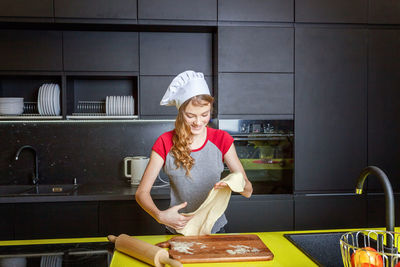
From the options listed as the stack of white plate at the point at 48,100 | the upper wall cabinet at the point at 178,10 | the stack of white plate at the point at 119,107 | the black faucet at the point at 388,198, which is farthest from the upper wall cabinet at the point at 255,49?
the black faucet at the point at 388,198

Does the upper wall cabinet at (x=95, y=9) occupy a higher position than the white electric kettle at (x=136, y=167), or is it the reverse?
the upper wall cabinet at (x=95, y=9)

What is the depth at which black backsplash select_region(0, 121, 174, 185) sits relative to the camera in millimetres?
3055

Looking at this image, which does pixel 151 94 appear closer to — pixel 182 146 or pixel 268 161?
pixel 268 161

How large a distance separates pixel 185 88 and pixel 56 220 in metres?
1.53

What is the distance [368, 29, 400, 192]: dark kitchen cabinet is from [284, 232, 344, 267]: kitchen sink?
1.55m

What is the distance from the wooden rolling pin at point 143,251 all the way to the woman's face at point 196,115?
566 mm

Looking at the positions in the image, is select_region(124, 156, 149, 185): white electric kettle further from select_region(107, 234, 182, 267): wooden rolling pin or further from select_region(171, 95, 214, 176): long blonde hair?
select_region(107, 234, 182, 267): wooden rolling pin

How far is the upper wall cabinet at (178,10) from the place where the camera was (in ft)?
8.90

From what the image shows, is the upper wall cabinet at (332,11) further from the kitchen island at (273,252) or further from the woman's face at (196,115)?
the kitchen island at (273,252)

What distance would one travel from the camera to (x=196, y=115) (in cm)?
163

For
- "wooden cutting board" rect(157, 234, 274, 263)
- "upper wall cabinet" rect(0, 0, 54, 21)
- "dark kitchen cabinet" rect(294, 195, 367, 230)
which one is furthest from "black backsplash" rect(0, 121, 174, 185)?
"wooden cutting board" rect(157, 234, 274, 263)

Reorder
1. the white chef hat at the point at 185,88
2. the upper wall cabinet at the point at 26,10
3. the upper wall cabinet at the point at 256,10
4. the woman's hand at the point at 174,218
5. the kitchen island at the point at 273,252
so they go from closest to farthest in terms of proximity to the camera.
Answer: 1. the kitchen island at the point at 273,252
2. the woman's hand at the point at 174,218
3. the white chef hat at the point at 185,88
4. the upper wall cabinet at the point at 26,10
5. the upper wall cabinet at the point at 256,10

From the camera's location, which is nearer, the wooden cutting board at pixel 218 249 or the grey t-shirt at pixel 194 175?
the wooden cutting board at pixel 218 249

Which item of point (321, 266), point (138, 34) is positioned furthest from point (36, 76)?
point (321, 266)
